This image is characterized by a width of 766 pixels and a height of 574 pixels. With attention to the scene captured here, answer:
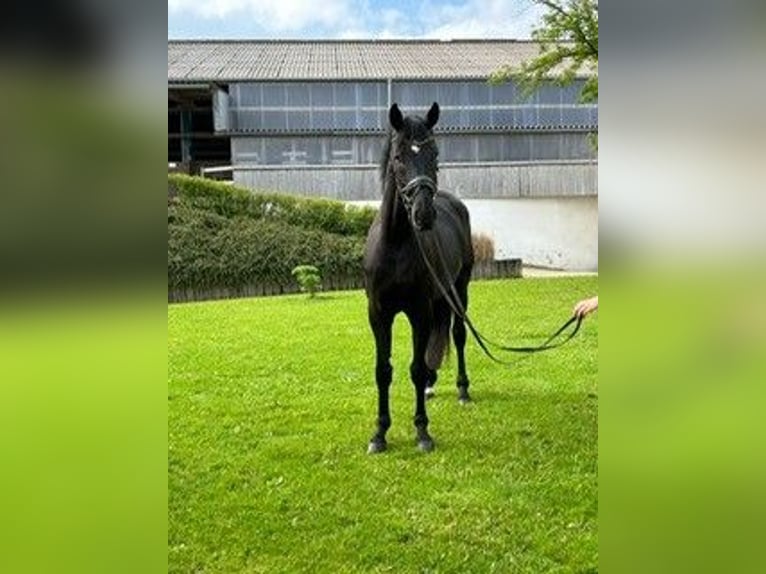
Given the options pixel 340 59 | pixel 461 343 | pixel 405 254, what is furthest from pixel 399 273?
pixel 340 59

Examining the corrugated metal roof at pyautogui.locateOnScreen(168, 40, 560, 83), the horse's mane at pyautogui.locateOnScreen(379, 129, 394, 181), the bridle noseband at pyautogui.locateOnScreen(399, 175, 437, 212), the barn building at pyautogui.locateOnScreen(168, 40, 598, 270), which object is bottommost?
the bridle noseband at pyautogui.locateOnScreen(399, 175, 437, 212)

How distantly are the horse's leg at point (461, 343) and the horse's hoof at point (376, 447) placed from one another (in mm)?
1360

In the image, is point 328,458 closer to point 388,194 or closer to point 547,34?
point 388,194

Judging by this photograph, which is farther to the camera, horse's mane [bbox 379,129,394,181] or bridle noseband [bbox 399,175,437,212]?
horse's mane [bbox 379,129,394,181]

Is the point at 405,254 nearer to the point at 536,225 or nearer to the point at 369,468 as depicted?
the point at 369,468

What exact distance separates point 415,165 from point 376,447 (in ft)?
6.03

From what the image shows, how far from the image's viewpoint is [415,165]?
13.7 ft

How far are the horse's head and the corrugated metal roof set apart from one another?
1895cm

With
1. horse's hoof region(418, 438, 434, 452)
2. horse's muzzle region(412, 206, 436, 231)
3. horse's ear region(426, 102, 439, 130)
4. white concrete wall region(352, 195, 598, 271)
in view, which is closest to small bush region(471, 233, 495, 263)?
white concrete wall region(352, 195, 598, 271)

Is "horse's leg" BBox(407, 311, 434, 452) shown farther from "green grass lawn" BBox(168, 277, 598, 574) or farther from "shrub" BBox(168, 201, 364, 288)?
"shrub" BBox(168, 201, 364, 288)

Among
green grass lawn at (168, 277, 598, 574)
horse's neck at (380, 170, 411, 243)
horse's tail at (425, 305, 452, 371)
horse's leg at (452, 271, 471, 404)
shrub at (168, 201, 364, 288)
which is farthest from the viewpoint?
shrub at (168, 201, 364, 288)

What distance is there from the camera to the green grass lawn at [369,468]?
320 centimetres

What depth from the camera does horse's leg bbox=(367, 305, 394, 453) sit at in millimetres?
4703
